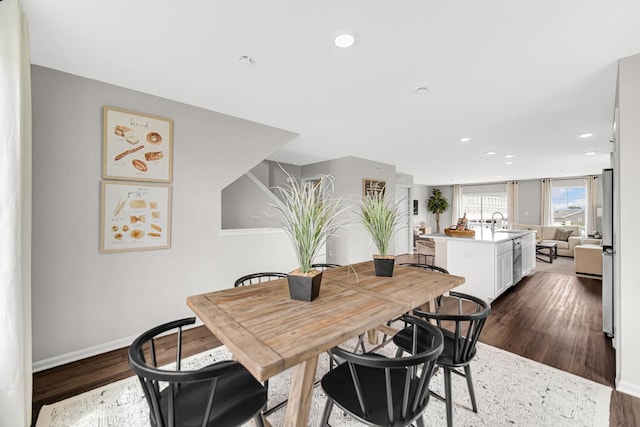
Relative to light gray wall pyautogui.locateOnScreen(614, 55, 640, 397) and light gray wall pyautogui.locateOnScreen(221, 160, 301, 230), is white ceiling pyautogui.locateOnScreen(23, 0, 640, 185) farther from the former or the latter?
light gray wall pyautogui.locateOnScreen(221, 160, 301, 230)

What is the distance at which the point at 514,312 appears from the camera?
335 cm

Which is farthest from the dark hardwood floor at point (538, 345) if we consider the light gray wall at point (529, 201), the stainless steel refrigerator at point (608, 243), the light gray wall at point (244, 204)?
the light gray wall at point (529, 201)

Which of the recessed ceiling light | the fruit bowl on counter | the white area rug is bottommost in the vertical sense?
the white area rug

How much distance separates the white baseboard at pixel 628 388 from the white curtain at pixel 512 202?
28.7 feet

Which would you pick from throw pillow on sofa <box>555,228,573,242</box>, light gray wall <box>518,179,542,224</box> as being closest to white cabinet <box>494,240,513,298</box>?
throw pillow on sofa <box>555,228,573,242</box>

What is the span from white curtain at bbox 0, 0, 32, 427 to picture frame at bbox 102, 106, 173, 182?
901 mm

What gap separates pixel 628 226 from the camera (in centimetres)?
185

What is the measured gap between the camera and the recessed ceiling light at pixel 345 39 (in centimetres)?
168

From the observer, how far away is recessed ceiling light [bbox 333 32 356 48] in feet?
5.52

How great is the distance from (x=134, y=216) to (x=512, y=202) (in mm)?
10783

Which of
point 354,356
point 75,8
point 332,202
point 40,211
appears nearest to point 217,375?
point 354,356

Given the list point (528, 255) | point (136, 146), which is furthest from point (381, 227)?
point (528, 255)

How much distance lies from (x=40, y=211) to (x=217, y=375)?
2181 mm

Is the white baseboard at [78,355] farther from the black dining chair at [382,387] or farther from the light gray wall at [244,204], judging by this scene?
the light gray wall at [244,204]
